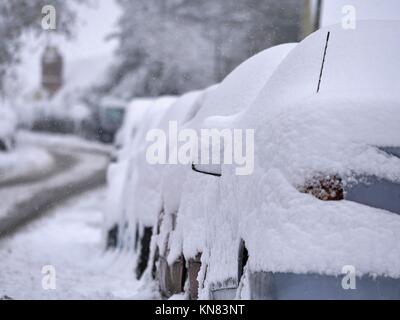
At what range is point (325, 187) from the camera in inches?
122

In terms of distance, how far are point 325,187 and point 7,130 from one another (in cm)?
2565

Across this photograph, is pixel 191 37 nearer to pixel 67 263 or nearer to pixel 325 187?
pixel 67 263

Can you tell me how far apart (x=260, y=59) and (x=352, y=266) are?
265 centimetres

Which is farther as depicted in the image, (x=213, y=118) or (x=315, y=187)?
(x=213, y=118)

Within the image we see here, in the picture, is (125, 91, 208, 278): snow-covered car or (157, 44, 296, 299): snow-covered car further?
(125, 91, 208, 278): snow-covered car

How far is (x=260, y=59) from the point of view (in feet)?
17.3

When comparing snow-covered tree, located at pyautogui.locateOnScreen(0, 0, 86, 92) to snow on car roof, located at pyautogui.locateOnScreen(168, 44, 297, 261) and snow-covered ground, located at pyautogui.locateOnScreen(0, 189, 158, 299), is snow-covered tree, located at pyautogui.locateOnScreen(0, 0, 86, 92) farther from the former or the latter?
snow on car roof, located at pyautogui.locateOnScreen(168, 44, 297, 261)

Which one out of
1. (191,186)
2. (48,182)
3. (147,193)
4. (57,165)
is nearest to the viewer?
(191,186)

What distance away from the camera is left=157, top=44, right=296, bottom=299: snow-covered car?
4.71m

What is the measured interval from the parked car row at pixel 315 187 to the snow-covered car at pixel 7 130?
23.3 meters

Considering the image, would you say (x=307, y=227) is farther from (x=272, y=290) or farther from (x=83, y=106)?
(x=83, y=106)

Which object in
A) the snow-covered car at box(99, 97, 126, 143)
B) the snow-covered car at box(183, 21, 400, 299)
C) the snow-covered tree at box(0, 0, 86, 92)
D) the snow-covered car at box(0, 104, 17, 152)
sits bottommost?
the snow-covered car at box(183, 21, 400, 299)

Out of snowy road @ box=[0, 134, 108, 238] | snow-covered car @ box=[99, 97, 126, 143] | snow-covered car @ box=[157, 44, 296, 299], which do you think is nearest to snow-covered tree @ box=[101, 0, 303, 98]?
snow-covered car @ box=[99, 97, 126, 143]

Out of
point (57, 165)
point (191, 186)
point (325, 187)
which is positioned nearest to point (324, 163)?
point (325, 187)
